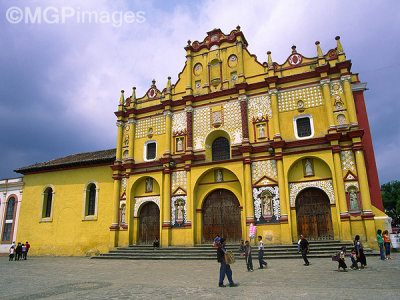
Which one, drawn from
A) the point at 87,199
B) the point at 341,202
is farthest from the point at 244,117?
the point at 87,199

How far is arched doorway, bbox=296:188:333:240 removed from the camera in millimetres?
18047

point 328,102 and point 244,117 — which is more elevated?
point 328,102

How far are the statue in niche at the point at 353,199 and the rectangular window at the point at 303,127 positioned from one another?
443 centimetres

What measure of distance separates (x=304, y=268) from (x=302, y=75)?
43.5 ft

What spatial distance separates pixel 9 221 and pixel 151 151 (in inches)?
620

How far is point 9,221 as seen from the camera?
28297 mm

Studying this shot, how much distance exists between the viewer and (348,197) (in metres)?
17.7

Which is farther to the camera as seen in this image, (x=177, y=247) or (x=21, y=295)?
(x=177, y=247)

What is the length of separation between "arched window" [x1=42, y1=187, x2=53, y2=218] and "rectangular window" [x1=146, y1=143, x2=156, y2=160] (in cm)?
1030

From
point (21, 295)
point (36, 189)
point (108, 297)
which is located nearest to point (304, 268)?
point (108, 297)

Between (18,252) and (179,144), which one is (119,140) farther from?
(18,252)

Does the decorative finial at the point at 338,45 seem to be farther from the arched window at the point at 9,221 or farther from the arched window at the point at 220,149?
the arched window at the point at 9,221

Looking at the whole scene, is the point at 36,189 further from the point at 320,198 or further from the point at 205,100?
the point at 320,198

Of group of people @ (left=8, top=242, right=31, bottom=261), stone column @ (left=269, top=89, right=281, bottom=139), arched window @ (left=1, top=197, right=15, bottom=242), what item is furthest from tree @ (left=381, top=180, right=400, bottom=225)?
arched window @ (left=1, top=197, right=15, bottom=242)
